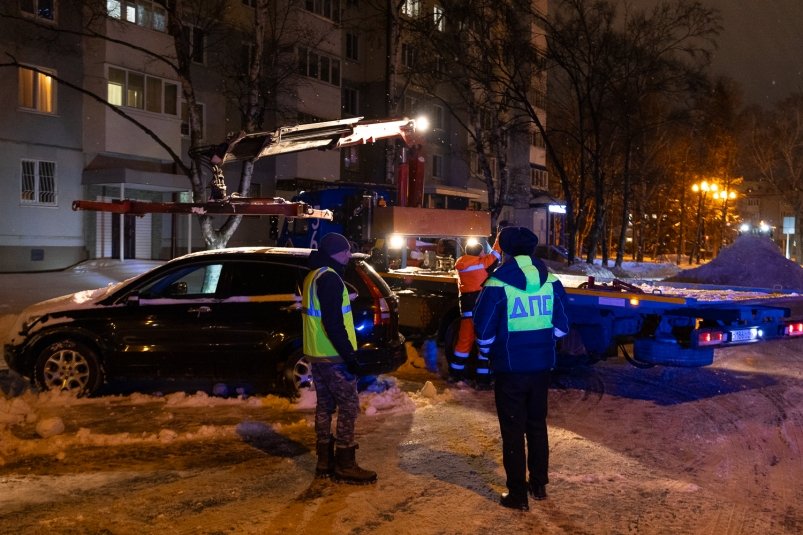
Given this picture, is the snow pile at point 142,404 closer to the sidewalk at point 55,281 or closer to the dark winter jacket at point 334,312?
the dark winter jacket at point 334,312

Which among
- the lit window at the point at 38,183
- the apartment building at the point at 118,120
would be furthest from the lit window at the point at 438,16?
the lit window at the point at 38,183

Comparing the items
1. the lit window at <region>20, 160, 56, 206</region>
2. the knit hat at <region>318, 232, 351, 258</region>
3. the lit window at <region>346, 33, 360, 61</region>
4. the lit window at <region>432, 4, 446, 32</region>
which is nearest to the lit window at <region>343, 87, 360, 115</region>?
the lit window at <region>346, 33, 360, 61</region>

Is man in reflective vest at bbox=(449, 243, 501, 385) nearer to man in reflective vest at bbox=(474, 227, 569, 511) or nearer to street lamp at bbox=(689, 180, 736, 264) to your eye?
man in reflective vest at bbox=(474, 227, 569, 511)

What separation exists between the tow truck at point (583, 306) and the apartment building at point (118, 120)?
9.24m

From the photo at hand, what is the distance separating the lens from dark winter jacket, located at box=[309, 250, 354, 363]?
527 centimetres

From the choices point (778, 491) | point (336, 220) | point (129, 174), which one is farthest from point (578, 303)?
point (129, 174)

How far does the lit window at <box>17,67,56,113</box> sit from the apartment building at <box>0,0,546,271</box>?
0.04 meters

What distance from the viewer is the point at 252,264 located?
8.14 meters

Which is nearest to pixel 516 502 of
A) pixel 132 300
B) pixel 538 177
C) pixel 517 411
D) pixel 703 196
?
pixel 517 411

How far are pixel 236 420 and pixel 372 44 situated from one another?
3308cm

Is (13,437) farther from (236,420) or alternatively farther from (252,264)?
(252,264)

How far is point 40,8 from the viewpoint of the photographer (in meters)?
24.1

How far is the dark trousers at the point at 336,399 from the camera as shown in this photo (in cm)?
538

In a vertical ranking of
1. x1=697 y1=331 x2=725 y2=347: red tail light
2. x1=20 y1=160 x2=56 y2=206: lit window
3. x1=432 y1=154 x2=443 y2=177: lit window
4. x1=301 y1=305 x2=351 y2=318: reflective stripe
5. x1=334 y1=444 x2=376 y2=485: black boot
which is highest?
x1=432 y1=154 x2=443 y2=177: lit window
